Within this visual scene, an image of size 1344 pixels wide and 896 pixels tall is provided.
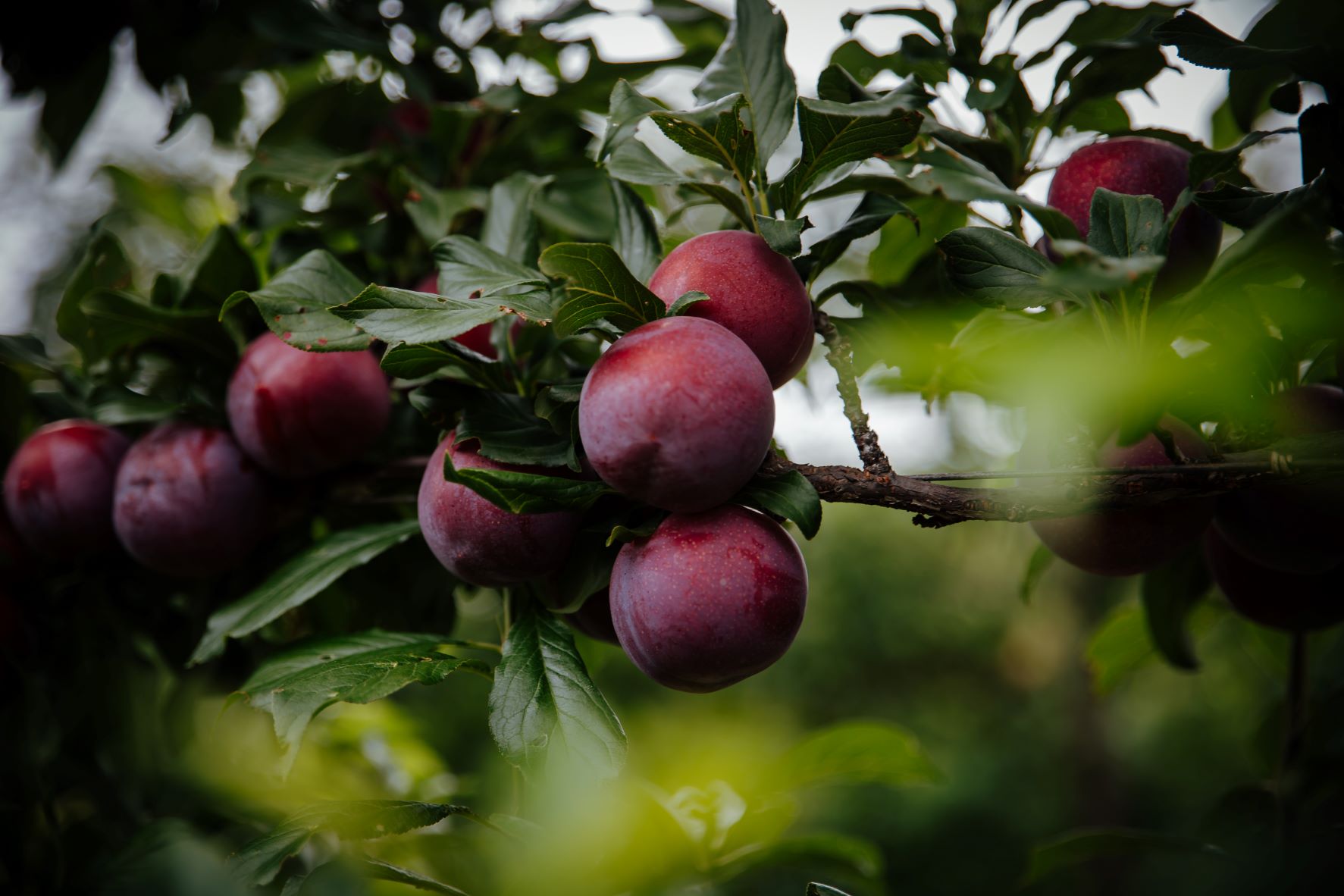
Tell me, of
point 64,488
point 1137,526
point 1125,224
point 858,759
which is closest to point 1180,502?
point 1137,526

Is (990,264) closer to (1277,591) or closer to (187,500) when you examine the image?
(1277,591)

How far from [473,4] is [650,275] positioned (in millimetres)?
706

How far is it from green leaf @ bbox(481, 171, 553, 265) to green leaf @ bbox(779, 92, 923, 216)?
0.83 ft

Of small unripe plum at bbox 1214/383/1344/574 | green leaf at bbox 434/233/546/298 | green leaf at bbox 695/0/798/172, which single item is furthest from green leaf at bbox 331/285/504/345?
small unripe plum at bbox 1214/383/1344/574

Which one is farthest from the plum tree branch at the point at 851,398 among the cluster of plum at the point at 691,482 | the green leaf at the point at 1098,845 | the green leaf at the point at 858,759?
the green leaf at the point at 1098,845

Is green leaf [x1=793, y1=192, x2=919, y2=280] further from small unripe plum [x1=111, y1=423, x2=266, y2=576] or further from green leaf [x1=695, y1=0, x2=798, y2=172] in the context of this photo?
small unripe plum [x1=111, y1=423, x2=266, y2=576]

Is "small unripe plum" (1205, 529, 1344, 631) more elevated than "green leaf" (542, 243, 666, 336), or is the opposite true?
"green leaf" (542, 243, 666, 336)

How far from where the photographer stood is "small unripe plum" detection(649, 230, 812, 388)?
0.57 m

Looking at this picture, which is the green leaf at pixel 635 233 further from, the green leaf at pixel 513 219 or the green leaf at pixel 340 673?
the green leaf at pixel 340 673

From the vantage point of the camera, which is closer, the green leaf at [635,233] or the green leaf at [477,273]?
the green leaf at [477,273]

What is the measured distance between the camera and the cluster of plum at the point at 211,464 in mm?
771

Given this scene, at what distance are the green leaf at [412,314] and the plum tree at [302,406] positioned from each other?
25cm

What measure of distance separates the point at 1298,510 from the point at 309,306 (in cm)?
78

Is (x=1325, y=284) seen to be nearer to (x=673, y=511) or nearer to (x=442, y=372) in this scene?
(x=673, y=511)
